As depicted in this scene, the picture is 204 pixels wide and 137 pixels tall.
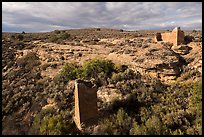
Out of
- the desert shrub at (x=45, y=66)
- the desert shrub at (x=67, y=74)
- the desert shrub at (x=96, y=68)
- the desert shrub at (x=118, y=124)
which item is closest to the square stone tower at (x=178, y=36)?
the desert shrub at (x=96, y=68)

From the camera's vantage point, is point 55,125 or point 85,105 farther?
point 85,105

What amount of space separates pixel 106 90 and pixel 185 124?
459cm

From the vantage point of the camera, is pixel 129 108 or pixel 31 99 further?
pixel 31 99

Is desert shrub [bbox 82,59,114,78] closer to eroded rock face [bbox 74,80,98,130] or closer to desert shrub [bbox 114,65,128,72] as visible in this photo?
desert shrub [bbox 114,65,128,72]

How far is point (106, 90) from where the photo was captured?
48.0 feet

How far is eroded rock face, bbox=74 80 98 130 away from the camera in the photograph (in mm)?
11664

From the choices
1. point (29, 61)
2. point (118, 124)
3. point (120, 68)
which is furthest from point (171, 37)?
point (29, 61)

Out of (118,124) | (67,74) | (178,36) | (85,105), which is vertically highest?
(178,36)

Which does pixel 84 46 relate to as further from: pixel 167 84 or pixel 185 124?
pixel 185 124

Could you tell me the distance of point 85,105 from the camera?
11.8 metres

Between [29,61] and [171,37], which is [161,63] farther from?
[29,61]

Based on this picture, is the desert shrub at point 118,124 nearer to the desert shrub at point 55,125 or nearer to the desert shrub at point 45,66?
the desert shrub at point 55,125

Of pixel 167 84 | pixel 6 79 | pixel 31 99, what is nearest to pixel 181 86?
pixel 167 84

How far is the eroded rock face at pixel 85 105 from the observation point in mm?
11664
